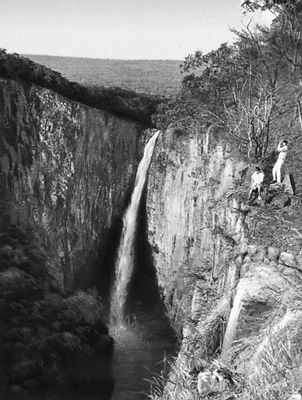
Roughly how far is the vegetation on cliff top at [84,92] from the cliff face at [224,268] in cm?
330

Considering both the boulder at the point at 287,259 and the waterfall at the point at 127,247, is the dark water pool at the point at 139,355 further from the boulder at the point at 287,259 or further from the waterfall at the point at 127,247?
the boulder at the point at 287,259

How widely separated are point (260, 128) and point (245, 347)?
1142 cm

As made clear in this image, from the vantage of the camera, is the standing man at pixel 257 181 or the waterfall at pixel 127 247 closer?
the standing man at pixel 257 181

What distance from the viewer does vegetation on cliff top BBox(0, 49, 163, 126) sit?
83.5 ft

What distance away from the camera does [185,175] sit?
81.6 ft

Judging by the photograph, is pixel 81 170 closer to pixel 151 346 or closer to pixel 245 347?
pixel 151 346

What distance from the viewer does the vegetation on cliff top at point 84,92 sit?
83.5ft

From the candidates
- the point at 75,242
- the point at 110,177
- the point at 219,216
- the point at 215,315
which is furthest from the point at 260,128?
the point at 75,242

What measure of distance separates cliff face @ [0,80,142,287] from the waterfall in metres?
0.62

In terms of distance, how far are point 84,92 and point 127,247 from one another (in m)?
9.19

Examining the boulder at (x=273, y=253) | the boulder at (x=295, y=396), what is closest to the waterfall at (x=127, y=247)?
the boulder at (x=273, y=253)

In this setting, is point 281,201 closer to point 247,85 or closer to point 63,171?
point 247,85

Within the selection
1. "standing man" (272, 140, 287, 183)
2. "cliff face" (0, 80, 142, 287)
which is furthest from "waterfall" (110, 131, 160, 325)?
"standing man" (272, 140, 287, 183)

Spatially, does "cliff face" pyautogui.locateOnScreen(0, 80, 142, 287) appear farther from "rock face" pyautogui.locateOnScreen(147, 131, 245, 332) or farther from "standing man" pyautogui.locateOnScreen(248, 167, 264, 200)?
"standing man" pyautogui.locateOnScreen(248, 167, 264, 200)
